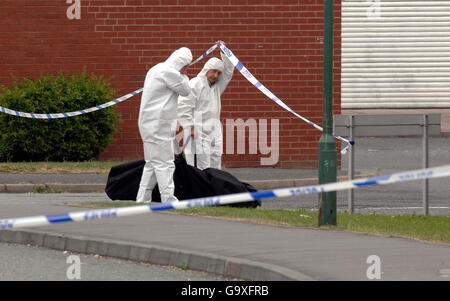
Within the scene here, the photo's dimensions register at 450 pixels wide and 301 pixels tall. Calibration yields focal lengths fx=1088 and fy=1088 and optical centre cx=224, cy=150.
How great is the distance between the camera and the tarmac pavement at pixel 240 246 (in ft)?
27.9

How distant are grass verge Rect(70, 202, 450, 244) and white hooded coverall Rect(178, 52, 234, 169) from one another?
178 centimetres

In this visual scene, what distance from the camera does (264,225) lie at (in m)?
11.3

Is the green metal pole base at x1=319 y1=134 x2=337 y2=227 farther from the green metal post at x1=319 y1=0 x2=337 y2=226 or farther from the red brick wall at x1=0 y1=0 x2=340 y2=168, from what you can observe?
the red brick wall at x1=0 y1=0 x2=340 y2=168

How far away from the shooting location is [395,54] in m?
30.9

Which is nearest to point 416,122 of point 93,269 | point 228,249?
point 228,249

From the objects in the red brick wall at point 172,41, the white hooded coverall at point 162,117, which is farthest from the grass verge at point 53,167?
the white hooded coverall at point 162,117

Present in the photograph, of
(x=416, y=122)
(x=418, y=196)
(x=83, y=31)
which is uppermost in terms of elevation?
(x=83, y=31)

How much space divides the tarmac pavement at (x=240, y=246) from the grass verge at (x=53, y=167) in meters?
6.27

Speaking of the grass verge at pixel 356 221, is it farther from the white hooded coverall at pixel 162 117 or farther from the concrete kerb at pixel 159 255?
the concrete kerb at pixel 159 255

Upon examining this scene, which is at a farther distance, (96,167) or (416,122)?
(96,167)

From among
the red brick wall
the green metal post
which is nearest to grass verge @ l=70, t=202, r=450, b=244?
the green metal post

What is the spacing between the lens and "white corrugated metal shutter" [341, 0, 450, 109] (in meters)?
30.8
